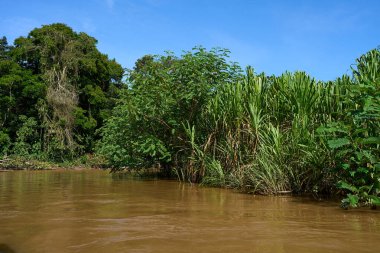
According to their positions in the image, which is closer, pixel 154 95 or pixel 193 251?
pixel 193 251

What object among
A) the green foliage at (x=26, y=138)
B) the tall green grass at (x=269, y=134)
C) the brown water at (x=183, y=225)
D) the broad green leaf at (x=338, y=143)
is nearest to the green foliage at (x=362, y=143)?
the broad green leaf at (x=338, y=143)

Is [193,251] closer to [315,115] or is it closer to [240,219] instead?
[240,219]

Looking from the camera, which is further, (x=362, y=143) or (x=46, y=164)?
(x=46, y=164)

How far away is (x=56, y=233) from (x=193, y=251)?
1630mm

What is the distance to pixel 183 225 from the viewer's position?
4629 millimetres

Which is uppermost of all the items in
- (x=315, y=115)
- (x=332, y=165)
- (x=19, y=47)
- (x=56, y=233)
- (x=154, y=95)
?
(x=19, y=47)

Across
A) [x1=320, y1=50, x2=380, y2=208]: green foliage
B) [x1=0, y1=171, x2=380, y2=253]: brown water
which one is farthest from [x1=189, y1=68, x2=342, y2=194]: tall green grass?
[x1=320, y1=50, x2=380, y2=208]: green foliage

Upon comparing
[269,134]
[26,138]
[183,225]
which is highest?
[26,138]

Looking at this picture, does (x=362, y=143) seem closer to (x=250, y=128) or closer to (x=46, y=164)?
(x=250, y=128)

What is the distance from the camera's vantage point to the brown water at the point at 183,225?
3.65 metres

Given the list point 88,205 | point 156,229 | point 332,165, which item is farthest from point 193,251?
point 332,165

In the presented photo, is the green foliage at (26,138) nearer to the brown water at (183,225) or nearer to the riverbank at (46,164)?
the riverbank at (46,164)

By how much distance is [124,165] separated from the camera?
13.2 metres

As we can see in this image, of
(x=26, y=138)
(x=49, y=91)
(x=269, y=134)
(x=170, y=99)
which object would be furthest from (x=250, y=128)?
(x=26, y=138)
